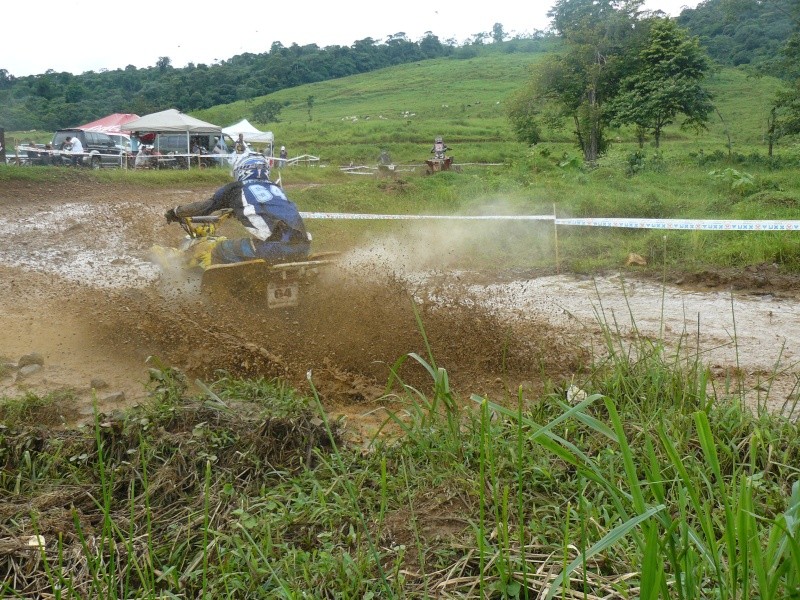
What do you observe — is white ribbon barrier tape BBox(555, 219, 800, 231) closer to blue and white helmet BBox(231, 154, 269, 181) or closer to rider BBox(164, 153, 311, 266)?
rider BBox(164, 153, 311, 266)

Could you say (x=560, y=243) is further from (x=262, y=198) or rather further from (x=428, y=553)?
(x=428, y=553)

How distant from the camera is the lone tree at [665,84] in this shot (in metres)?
27.8

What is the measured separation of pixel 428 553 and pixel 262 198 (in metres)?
5.47

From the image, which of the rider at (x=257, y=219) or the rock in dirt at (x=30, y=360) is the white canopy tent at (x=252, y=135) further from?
the rock in dirt at (x=30, y=360)

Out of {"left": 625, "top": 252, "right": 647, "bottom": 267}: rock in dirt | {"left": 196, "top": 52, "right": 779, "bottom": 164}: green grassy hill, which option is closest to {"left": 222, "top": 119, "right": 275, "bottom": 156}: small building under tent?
{"left": 196, "top": 52, "right": 779, "bottom": 164}: green grassy hill

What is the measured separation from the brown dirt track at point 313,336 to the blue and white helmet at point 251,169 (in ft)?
4.12

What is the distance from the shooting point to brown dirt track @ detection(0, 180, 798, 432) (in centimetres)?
586

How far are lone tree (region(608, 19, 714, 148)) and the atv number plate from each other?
24.3 meters

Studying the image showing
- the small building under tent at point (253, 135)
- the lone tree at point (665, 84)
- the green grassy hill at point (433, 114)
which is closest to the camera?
the lone tree at point (665, 84)

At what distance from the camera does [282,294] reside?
701 cm

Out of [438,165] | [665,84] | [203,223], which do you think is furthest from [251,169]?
[665,84]

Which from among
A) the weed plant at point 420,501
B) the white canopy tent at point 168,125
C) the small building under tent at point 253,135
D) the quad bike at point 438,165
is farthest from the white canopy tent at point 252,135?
the weed plant at point 420,501

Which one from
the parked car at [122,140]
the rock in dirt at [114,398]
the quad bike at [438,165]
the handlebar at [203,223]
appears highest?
the parked car at [122,140]

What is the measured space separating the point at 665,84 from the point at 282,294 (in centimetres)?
2518
